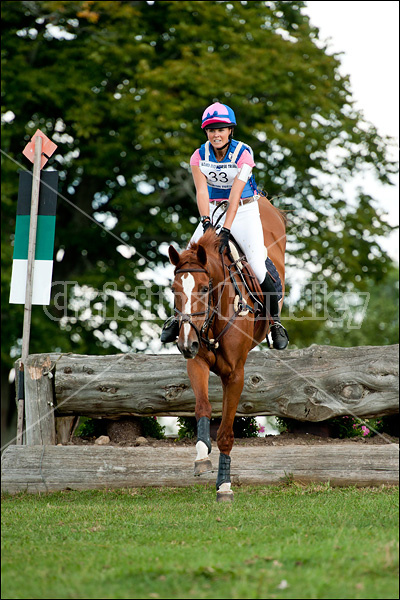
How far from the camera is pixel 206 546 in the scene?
427 cm

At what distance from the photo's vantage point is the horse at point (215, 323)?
18.7ft

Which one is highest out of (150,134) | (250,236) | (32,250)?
(150,134)

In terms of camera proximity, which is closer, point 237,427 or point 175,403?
point 175,403

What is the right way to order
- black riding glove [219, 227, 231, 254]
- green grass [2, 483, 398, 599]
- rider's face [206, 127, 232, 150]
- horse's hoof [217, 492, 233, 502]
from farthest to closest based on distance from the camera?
1. rider's face [206, 127, 232, 150]
2. black riding glove [219, 227, 231, 254]
3. horse's hoof [217, 492, 233, 502]
4. green grass [2, 483, 398, 599]

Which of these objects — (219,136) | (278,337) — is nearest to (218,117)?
(219,136)

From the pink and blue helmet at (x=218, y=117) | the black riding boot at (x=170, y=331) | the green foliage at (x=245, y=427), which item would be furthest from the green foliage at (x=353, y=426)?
the pink and blue helmet at (x=218, y=117)

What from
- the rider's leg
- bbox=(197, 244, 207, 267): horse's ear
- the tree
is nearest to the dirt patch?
the rider's leg

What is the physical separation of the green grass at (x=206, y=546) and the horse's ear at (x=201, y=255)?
2043 millimetres

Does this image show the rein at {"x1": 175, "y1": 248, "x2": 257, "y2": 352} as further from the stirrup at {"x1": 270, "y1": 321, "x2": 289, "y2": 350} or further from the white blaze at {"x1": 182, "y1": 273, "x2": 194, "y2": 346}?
the stirrup at {"x1": 270, "y1": 321, "x2": 289, "y2": 350}

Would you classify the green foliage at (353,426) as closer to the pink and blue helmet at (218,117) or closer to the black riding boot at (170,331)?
the black riding boot at (170,331)

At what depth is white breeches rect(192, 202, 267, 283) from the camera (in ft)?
22.5

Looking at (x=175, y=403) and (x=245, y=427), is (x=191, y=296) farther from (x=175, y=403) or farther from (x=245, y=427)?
(x=245, y=427)

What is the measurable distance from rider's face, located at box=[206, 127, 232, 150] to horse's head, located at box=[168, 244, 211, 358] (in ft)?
4.19

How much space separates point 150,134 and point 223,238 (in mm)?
7847
